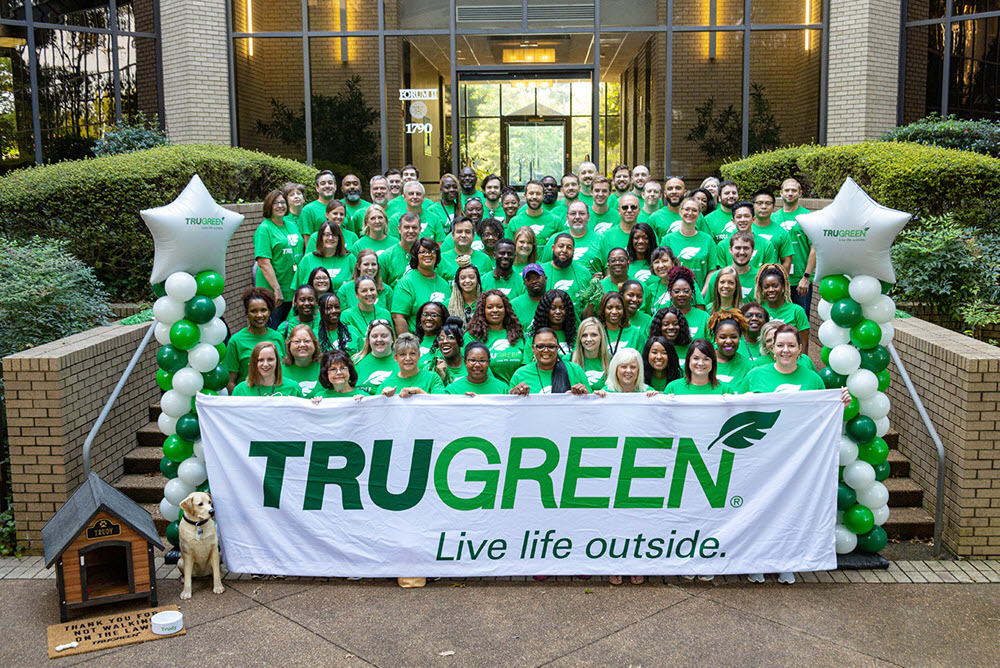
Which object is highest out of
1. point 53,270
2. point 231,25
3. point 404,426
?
point 231,25

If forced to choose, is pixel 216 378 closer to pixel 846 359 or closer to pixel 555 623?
pixel 555 623

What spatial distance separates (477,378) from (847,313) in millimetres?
2702

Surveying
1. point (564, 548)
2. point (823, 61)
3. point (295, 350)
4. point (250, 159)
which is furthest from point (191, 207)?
point (823, 61)

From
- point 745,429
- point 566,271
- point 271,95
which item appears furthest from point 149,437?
point 271,95

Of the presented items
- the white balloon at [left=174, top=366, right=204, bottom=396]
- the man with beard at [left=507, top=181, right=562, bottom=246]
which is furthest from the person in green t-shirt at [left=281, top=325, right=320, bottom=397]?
the man with beard at [left=507, top=181, right=562, bottom=246]

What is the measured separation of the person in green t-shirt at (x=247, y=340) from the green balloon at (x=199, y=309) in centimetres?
58

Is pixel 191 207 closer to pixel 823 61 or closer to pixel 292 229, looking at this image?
pixel 292 229

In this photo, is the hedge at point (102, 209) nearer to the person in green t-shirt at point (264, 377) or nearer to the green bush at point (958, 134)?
the person in green t-shirt at point (264, 377)

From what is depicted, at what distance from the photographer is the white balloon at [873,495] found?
6480 mm

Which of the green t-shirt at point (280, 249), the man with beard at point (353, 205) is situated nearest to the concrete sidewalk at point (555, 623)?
the green t-shirt at point (280, 249)

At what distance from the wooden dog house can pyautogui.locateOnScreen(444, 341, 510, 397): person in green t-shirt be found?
2304 mm

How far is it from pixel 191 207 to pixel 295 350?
1.30 meters

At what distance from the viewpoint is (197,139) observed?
49.6 ft

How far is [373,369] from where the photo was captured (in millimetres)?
7070
